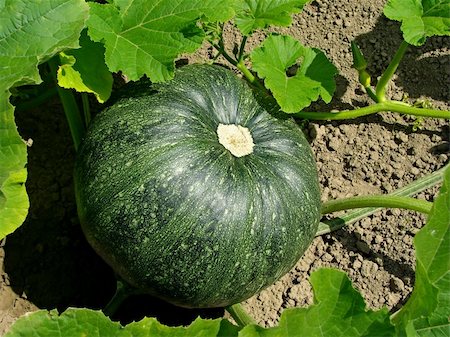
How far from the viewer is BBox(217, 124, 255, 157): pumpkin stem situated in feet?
9.81

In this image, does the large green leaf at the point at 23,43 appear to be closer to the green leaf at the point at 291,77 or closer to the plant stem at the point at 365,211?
the green leaf at the point at 291,77

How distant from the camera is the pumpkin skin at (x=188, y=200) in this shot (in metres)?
2.82

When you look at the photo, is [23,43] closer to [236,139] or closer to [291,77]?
[236,139]

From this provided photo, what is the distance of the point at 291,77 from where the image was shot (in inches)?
132

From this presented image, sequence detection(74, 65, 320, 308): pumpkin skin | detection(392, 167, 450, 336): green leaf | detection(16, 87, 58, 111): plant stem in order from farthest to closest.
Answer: detection(16, 87, 58, 111): plant stem < detection(74, 65, 320, 308): pumpkin skin < detection(392, 167, 450, 336): green leaf

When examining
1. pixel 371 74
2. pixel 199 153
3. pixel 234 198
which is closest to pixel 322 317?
pixel 234 198

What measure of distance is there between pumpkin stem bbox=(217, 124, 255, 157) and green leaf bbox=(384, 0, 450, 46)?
86 cm

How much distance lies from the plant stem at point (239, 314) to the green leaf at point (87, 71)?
1000 millimetres

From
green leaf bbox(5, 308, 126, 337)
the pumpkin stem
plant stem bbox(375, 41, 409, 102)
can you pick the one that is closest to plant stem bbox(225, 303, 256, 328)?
the pumpkin stem

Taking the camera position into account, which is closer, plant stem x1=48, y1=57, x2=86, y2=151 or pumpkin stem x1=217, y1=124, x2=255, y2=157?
pumpkin stem x1=217, y1=124, x2=255, y2=157

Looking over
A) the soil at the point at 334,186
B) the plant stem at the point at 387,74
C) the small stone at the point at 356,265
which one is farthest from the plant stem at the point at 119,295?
the plant stem at the point at 387,74

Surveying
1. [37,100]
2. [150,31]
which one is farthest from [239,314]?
[37,100]

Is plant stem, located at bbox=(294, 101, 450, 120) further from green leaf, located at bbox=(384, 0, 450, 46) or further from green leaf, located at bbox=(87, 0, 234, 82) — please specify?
green leaf, located at bbox=(87, 0, 234, 82)

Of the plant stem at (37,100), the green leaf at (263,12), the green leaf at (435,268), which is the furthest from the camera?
the plant stem at (37,100)
